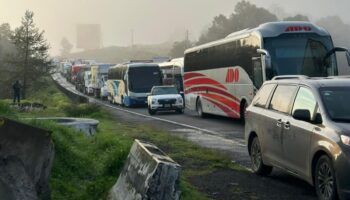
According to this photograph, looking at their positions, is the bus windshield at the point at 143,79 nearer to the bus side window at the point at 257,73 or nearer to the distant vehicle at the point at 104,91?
the distant vehicle at the point at 104,91

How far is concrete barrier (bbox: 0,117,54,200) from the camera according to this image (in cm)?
706

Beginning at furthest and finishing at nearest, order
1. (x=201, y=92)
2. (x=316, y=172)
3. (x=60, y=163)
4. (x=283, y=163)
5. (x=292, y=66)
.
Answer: (x=201, y=92), (x=292, y=66), (x=60, y=163), (x=283, y=163), (x=316, y=172)

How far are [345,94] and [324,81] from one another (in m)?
0.43

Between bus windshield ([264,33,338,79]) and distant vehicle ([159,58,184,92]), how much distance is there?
Answer: 26669 mm

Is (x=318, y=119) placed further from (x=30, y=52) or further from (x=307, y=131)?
(x=30, y=52)

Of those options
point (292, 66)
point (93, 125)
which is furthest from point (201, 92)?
point (93, 125)

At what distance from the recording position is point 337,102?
8406 mm

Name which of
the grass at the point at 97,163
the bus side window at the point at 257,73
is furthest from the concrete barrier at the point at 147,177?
the bus side window at the point at 257,73

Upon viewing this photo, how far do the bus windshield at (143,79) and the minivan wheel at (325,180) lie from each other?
112ft

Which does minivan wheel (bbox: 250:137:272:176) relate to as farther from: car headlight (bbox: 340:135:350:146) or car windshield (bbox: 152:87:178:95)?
car windshield (bbox: 152:87:178:95)

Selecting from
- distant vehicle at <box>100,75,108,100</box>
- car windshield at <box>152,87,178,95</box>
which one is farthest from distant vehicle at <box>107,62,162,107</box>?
distant vehicle at <box>100,75,108,100</box>

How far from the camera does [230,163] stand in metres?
11.9

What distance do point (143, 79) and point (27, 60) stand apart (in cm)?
3117

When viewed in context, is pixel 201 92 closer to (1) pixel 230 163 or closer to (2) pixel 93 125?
(2) pixel 93 125
